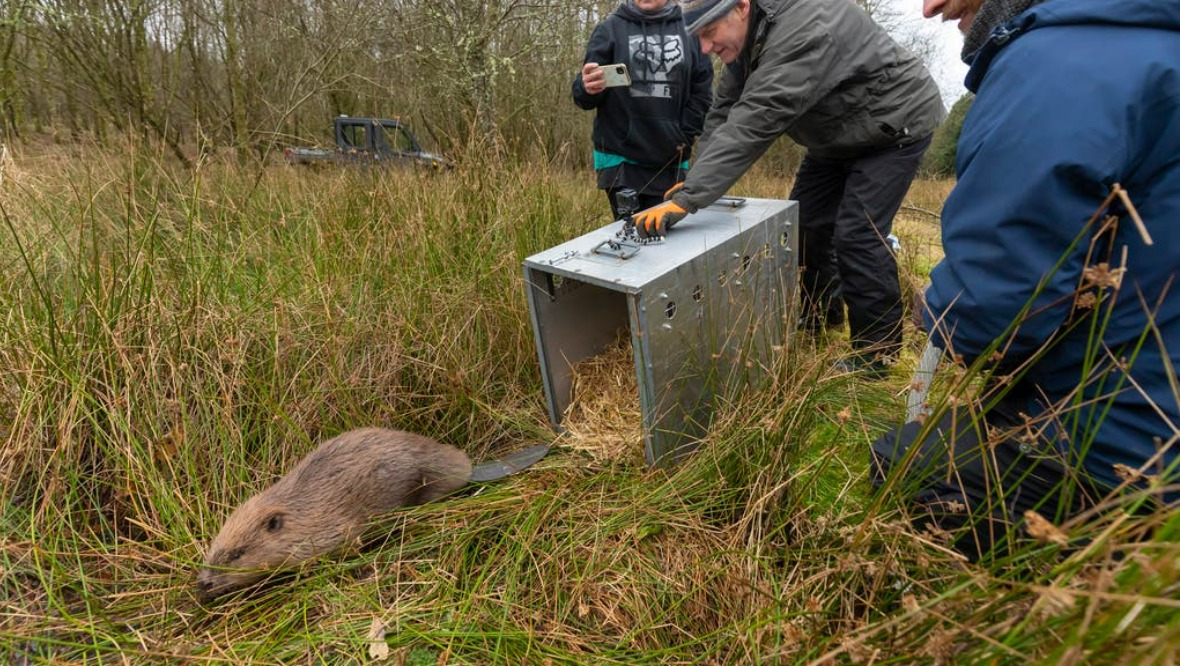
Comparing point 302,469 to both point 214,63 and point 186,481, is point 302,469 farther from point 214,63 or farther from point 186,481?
point 214,63

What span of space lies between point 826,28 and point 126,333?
317 centimetres

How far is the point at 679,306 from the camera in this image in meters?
2.04

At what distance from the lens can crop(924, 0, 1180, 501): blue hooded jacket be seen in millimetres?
1115

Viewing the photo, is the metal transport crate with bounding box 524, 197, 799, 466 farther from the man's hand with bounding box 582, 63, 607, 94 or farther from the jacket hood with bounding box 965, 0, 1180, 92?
the man's hand with bounding box 582, 63, 607, 94

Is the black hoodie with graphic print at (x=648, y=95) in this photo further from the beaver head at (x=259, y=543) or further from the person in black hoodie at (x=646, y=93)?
the beaver head at (x=259, y=543)

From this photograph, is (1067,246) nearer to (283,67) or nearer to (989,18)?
(989,18)

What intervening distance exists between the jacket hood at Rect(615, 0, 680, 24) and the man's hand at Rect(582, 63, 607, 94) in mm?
491

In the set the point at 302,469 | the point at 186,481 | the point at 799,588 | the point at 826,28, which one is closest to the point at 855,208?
the point at 826,28

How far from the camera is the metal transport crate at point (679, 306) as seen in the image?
1984 millimetres

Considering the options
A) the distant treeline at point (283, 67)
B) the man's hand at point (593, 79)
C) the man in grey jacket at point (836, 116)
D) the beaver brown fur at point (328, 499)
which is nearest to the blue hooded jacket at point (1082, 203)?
the man in grey jacket at point (836, 116)

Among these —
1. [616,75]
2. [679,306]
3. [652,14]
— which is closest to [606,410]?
[679,306]

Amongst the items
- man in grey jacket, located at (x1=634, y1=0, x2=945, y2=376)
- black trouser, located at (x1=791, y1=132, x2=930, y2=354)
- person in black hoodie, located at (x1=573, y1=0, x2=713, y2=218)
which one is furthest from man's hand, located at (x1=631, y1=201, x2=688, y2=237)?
person in black hoodie, located at (x1=573, y1=0, x2=713, y2=218)

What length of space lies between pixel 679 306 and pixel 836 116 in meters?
1.56

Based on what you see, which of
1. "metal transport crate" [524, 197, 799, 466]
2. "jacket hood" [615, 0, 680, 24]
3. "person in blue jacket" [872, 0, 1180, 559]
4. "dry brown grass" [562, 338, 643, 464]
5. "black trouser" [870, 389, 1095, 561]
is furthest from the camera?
"jacket hood" [615, 0, 680, 24]
